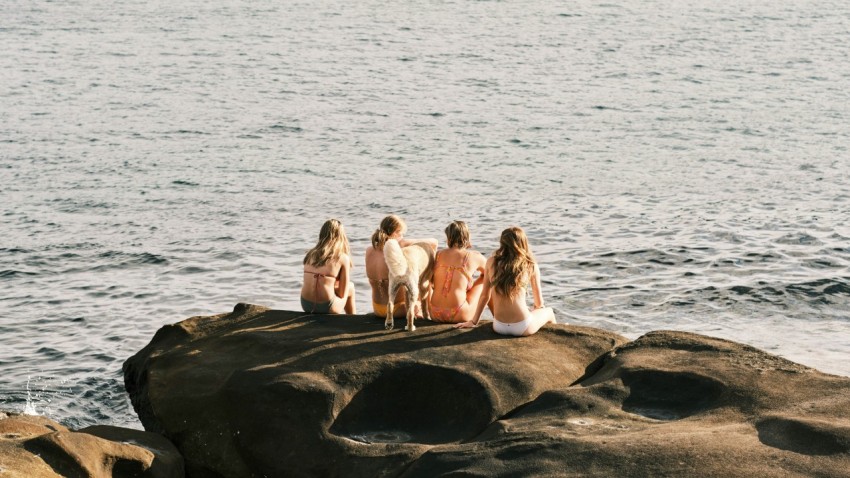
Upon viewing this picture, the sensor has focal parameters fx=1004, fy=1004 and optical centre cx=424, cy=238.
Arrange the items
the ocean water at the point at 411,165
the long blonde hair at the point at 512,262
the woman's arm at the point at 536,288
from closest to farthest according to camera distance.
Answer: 1. the long blonde hair at the point at 512,262
2. the woman's arm at the point at 536,288
3. the ocean water at the point at 411,165

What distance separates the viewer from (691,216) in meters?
21.8

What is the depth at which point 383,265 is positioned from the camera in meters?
11.7

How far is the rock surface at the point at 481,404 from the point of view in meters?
7.98

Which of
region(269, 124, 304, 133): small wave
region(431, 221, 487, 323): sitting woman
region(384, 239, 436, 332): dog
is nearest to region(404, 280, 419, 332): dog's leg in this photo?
region(384, 239, 436, 332): dog

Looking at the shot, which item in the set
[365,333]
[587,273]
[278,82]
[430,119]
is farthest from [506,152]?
[365,333]

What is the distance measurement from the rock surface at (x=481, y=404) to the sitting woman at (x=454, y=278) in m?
0.49

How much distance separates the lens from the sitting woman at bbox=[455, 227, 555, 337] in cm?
1066

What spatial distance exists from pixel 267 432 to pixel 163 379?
5.09 feet

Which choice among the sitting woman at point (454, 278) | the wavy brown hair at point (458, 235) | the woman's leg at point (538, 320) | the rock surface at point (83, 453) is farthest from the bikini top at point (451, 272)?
the rock surface at point (83, 453)

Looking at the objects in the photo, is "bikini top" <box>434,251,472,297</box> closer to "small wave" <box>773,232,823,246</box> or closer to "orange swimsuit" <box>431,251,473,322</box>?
"orange swimsuit" <box>431,251,473,322</box>

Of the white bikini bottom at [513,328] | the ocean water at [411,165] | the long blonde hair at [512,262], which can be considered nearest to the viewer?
the white bikini bottom at [513,328]

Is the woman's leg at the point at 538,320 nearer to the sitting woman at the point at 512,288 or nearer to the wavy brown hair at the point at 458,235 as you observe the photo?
the sitting woman at the point at 512,288

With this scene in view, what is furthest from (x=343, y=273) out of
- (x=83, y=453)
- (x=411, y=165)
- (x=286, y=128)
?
(x=286, y=128)

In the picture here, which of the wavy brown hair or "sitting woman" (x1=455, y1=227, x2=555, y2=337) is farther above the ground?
the wavy brown hair
